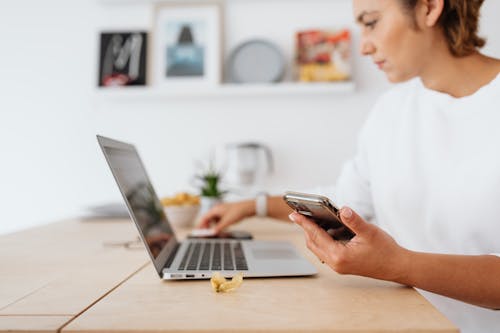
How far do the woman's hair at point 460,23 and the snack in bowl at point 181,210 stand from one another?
0.94 m

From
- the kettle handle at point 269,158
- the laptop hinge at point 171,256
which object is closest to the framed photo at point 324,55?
the kettle handle at point 269,158

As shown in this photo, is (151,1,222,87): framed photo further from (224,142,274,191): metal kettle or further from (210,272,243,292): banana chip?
(210,272,243,292): banana chip

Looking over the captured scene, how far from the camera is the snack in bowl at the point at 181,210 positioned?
162cm

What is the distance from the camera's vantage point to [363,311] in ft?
2.00

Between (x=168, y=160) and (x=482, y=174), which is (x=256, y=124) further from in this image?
(x=482, y=174)

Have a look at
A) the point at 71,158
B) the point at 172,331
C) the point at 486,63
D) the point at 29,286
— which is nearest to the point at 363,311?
the point at 172,331

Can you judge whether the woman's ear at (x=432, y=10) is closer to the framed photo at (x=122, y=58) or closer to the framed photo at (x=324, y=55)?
the framed photo at (x=324, y=55)

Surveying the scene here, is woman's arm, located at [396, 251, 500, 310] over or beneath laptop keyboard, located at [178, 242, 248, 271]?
over

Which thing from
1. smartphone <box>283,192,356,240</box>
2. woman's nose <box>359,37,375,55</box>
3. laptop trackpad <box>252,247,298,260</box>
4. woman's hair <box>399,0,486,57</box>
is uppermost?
woman's hair <box>399,0,486,57</box>

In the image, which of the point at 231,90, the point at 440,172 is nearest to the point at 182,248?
the point at 440,172

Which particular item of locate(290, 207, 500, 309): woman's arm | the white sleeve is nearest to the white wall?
the white sleeve

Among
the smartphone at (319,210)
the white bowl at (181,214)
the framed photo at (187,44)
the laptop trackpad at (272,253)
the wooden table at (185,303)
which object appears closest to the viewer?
the wooden table at (185,303)

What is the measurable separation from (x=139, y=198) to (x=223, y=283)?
0.39 meters

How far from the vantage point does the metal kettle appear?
2234 millimetres
